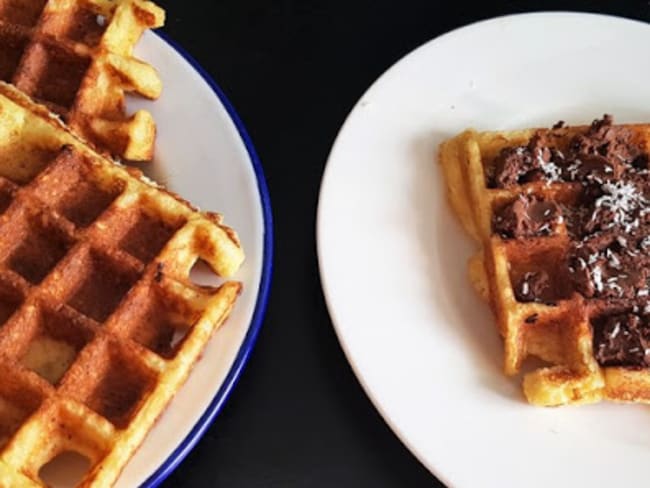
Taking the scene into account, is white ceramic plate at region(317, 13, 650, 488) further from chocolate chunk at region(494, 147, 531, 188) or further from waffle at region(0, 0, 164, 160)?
waffle at region(0, 0, 164, 160)

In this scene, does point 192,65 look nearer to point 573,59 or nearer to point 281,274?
point 281,274

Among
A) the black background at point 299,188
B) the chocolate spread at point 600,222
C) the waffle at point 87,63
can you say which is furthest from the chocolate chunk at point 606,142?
the waffle at point 87,63

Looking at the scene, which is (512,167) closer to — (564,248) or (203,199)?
(564,248)

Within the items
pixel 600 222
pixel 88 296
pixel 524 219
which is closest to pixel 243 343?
pixel 88 296

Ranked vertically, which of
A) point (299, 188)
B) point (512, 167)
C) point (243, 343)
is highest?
point (512, 167)

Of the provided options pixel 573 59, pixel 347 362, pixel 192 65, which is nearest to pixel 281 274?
pixel 347 362

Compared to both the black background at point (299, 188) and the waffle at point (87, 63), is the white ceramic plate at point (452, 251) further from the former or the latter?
the waffle at point (87, 63)

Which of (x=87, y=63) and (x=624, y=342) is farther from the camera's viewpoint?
(x=87, y=63)
